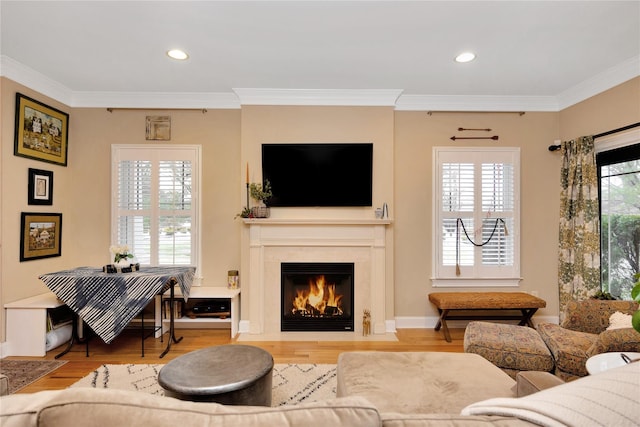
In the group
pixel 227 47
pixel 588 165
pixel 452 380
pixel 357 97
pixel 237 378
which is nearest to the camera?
pixel 452 380

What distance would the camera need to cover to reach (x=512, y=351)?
2.23 metres

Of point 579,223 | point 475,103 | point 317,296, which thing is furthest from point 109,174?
point 579,223

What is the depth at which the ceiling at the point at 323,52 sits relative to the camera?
2232 mm

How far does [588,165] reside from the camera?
3.32 m

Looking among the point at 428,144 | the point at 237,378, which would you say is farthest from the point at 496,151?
the point at 237,378

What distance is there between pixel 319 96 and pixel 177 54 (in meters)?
1.53

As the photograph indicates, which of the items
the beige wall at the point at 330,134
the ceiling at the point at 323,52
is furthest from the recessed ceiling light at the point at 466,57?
the beige wall at the point at 330,134

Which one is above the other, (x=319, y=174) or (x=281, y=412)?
(x=319, y=174)

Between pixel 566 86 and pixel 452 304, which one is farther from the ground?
pixel 566 86

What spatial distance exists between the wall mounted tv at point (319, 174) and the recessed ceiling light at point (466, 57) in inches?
48.6

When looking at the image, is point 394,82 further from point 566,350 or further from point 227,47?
point 566,350

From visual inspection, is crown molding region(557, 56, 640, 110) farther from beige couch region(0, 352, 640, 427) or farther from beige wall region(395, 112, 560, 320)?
beige couch region(0, 352, 640, 427)

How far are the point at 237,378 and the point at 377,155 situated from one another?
277cm

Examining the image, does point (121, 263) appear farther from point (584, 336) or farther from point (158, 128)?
point (584, 336)
